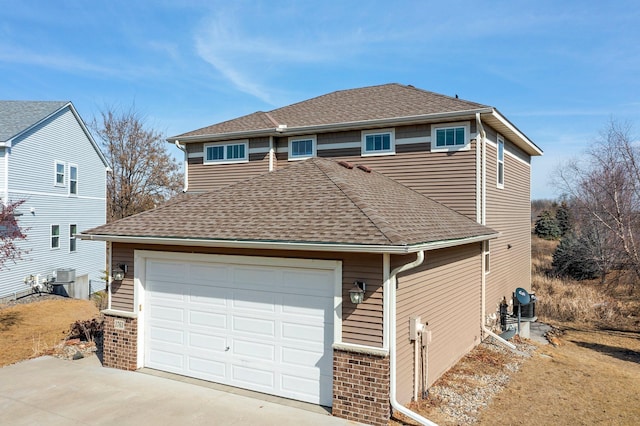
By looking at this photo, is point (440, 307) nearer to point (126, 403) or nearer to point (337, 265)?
point (337, 265)

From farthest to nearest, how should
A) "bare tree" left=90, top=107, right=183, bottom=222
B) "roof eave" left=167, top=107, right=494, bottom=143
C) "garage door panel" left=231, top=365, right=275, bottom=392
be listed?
"bare tree" left=90, top=107, right=183, bottom=222 < "roof eave" left=167, top=107, right=494, bottom=143 < "garage door panel" left=231, top=365, right=275, bottom=392

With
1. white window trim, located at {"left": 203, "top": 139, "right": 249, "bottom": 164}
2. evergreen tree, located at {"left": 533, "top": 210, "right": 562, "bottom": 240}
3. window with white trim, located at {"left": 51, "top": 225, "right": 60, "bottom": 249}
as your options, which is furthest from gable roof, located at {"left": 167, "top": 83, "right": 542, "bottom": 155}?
evergreen tree, located at {"left": 533, "top": 210, "right": 562, "bottom": 240}

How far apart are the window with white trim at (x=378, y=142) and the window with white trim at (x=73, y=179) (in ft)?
54.5

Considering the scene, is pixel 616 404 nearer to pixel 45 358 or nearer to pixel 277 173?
pixel 277 173

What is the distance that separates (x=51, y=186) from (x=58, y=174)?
0.87 metres

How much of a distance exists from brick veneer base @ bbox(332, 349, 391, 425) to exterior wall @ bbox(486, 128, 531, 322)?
674cm

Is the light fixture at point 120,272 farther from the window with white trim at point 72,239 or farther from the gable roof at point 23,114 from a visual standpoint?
the window with white trim at point 72,239

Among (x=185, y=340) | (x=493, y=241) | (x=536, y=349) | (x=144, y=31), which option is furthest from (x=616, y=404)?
(x=144, y=31)

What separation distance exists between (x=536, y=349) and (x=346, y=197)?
7141 mm

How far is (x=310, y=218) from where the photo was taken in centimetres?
737

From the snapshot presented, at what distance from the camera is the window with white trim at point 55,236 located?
20475 mm

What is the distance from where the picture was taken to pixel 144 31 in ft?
42.9

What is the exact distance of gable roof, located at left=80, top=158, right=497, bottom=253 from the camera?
6.57 m

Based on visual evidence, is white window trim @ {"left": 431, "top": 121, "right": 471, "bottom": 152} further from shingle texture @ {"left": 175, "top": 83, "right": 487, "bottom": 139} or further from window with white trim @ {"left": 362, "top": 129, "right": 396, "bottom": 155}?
window with white trim @ {"left": 362, "top": 129, "right": 396, "bottom": 155}
